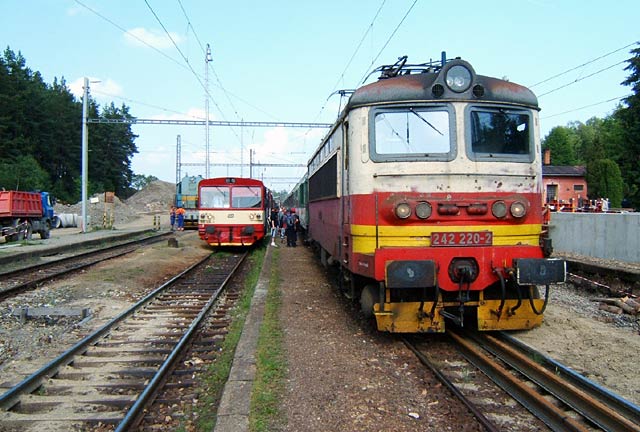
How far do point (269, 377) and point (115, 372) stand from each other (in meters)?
1.81

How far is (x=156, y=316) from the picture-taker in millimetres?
8680

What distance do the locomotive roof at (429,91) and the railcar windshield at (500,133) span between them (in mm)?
175

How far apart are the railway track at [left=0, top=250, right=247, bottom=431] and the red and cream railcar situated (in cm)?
962

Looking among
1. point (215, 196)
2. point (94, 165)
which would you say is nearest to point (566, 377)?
point (215, 196)

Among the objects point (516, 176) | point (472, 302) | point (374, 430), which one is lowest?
point (374, 430)

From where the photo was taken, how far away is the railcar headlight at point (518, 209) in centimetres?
634

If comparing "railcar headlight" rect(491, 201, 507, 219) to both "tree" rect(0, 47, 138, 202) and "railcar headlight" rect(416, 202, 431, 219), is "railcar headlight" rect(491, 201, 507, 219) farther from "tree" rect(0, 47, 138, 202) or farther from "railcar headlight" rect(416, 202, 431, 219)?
"tree" rect(0, 47, 138, 202)

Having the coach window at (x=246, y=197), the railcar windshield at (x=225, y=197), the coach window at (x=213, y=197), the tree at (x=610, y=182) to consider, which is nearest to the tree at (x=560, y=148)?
the tree at (x=610, y=182)

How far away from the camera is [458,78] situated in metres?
6.52

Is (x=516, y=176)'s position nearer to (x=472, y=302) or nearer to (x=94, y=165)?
(x=472, y=302)

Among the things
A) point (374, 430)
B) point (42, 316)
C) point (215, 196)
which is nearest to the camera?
point (374, 430)

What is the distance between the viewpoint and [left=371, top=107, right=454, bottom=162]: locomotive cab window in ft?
21.3

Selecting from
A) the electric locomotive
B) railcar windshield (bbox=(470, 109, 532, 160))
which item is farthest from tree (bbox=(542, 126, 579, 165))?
the electric locomotive

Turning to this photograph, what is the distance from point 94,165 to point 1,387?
81738mm
